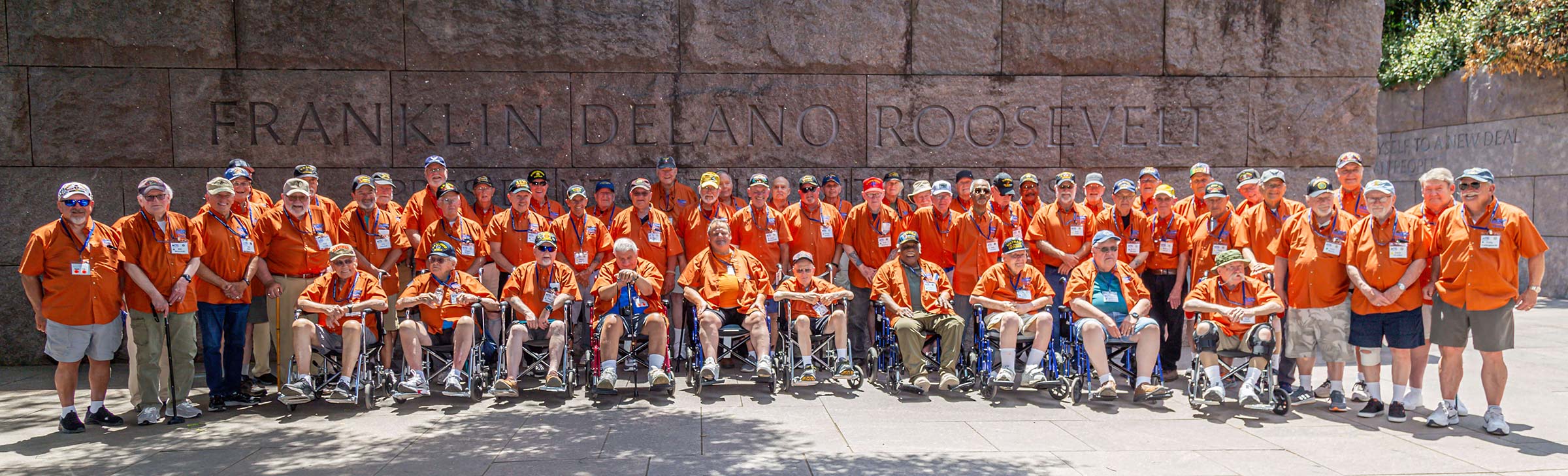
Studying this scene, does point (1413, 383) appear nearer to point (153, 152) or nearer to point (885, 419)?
point (885, 419)

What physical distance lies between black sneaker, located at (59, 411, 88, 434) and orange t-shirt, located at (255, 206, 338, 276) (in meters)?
1.50

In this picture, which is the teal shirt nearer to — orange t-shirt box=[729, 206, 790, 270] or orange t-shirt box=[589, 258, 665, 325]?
orange t-shirt box=[729, 206, 790, 270]

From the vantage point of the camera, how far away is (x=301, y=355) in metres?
5.86

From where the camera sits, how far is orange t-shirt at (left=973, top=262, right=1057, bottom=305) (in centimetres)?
632

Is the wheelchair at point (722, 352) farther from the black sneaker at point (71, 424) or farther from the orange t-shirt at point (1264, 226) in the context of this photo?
the black sneaker at point (71, 424)

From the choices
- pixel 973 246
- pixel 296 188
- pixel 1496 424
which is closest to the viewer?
pixel 1496 424

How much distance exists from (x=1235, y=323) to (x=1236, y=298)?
0.25 m

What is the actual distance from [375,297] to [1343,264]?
6.63m

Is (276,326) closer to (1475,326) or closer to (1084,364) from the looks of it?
(1084,364)

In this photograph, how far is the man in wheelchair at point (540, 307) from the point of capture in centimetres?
608

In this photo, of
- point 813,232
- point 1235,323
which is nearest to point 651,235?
point 813,232

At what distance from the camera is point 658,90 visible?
8.73 metres

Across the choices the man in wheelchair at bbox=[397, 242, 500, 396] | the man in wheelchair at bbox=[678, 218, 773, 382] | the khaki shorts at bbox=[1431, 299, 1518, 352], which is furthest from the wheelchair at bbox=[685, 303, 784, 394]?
the khaki shorts at bbox=[1431, 299, 1518, 352]

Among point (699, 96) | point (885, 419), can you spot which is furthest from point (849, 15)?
point (885, 419)
